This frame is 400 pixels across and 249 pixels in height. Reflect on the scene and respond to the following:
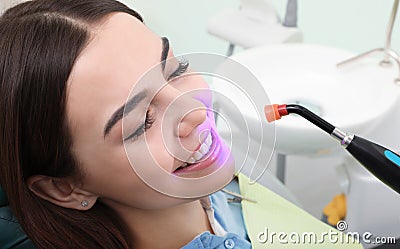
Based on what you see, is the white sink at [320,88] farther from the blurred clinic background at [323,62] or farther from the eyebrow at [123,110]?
the eyebrow at [123,110]

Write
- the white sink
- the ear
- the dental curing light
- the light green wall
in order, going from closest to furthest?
the dental curing light
the ear
the white sink
the light green wall

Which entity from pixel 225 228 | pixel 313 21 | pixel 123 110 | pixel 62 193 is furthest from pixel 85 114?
pixel 313 21

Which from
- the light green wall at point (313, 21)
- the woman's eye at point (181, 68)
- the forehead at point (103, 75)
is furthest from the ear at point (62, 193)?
the light green wall at point (313, 21)

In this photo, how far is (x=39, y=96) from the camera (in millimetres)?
702

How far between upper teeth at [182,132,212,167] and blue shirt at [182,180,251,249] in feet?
0.60

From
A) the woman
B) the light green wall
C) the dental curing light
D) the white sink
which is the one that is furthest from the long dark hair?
the light green wall

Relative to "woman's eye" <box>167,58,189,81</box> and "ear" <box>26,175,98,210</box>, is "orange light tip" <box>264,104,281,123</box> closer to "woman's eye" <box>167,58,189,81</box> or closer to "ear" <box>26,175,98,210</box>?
"woman's eye" <box>167,58,189,81</box>

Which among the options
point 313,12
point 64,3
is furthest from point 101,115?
point 313,12

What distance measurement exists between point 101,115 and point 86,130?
0.10 ft

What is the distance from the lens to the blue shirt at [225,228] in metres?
0.87

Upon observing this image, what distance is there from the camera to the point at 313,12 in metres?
1.75

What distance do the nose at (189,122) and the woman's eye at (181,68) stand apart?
0.06 m

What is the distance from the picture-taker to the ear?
2.59 ft

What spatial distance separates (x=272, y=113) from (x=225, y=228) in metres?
0.27
